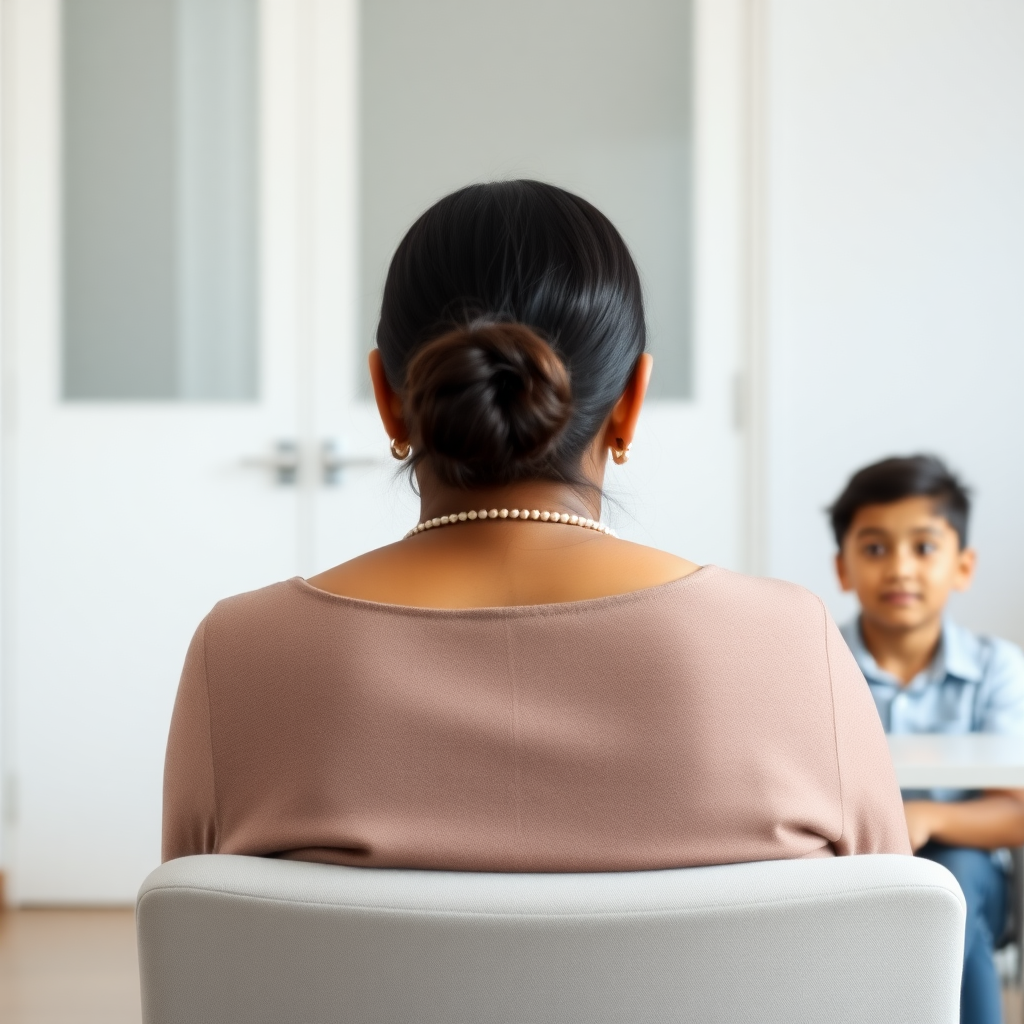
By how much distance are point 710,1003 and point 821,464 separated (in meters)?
2.30

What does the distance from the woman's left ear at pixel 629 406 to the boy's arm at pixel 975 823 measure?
88 cm

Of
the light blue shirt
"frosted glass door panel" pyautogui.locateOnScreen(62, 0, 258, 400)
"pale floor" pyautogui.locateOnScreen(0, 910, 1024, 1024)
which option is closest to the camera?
the light blue shirt

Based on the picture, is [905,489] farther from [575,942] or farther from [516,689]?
[575,942]

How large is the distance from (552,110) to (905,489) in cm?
138

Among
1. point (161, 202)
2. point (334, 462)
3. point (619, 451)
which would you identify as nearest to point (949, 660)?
point (619, 451)

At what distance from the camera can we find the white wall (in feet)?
9.07

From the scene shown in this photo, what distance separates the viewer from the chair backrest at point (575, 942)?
58cm

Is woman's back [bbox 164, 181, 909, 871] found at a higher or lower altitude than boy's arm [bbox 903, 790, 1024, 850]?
higher

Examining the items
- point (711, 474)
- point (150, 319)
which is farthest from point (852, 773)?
point (150, 319)

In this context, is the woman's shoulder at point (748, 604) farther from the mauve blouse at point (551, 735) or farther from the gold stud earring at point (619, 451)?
the gold stud earring at point (619, 451)

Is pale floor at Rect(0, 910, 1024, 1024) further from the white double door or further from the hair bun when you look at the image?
the hair bun

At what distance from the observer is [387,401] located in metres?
0.93

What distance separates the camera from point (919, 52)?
9.05 ft

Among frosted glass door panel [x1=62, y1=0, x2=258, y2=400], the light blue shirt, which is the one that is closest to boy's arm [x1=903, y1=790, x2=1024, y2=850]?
the light blue shirt
